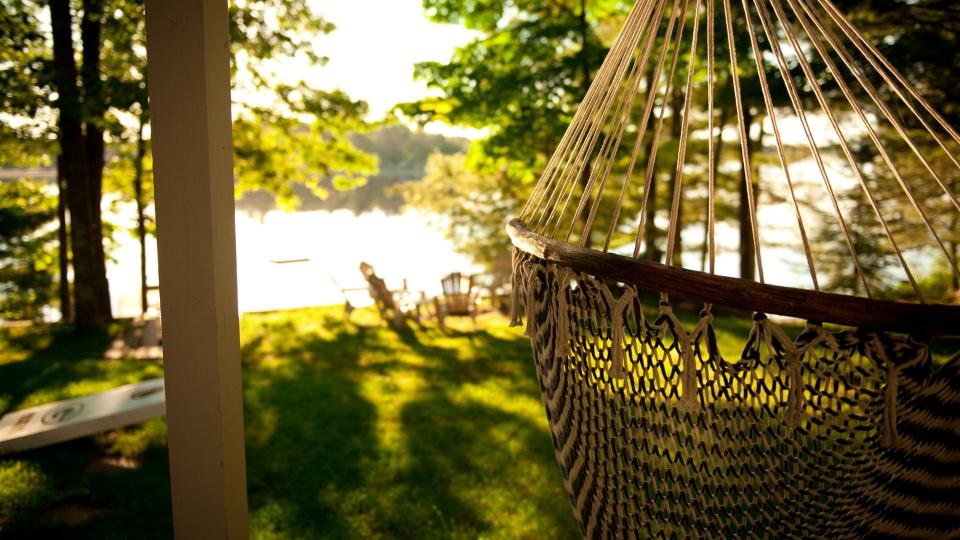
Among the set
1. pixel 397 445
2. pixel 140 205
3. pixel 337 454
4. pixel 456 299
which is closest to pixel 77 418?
pixel 337 454

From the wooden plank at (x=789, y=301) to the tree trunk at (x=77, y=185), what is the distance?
5.16 m

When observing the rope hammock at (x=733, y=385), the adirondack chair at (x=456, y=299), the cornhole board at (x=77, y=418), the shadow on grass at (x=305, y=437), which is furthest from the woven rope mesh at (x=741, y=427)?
the adirondack chair at (x=456, y=299)

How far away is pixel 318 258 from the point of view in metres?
6.53

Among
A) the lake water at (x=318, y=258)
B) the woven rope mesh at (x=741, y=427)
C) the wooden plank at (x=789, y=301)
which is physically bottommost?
the lake water at (x=318, y=258)

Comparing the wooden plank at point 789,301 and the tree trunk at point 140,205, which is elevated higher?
the wooden plank at point 789,301

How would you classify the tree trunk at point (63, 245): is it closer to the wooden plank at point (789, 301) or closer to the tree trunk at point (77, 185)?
the tree trunk at point (77, 185)

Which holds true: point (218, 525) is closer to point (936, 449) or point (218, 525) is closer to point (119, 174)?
point (936, 449)

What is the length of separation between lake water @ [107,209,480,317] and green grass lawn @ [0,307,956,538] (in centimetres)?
178

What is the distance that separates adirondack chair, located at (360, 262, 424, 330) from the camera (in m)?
6.11

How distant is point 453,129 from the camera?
252 inches

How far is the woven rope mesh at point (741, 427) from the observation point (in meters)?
0.92

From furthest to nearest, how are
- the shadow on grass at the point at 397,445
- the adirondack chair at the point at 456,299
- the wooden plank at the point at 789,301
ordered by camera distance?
the adirondack chair at the point at 456,299 → the shadow on grass at the point at 397,445 → the wooden plank at the point at 789,301

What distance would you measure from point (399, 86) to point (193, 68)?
5.58 metres

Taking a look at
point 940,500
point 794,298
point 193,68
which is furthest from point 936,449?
point 193,68
